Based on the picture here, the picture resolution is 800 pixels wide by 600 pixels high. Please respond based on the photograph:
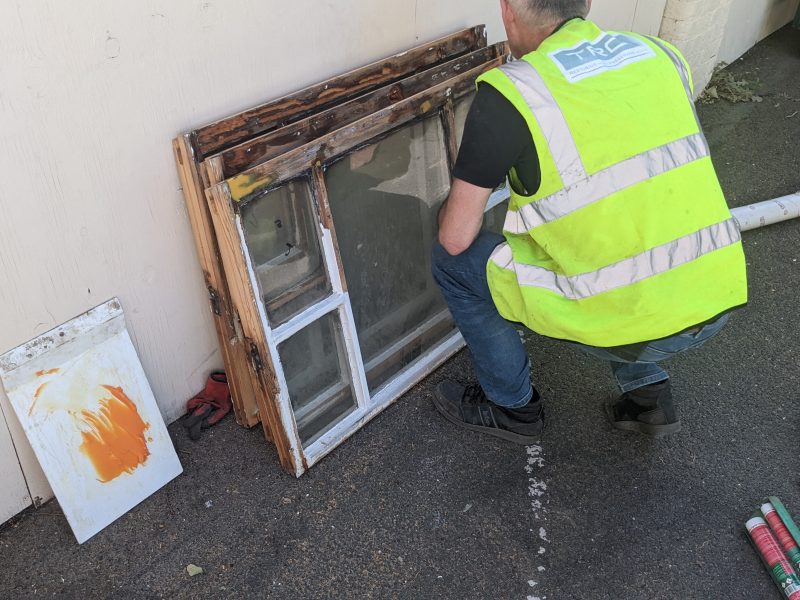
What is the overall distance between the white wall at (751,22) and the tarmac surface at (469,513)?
338cm

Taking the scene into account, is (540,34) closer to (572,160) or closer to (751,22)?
(572,160)

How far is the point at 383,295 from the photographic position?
8.60ft

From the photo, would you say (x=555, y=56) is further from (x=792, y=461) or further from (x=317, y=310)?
(x=792, y=461)

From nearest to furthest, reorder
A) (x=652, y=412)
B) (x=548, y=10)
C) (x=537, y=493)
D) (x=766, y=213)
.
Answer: (x=548, y=10) < (x=537, y=493) < (x=652, y=412) < (x=766, y=213)

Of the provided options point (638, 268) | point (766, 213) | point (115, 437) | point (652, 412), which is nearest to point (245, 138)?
point (115, 437)

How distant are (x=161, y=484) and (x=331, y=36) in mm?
1599

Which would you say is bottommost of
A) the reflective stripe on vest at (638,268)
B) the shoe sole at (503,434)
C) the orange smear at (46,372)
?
the shoe sole at (503,434)

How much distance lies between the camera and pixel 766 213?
3.55 m

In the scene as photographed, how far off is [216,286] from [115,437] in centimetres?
57

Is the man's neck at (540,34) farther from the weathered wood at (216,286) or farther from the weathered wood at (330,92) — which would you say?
the weathered wood at (216,286)

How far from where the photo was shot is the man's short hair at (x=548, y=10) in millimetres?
1838

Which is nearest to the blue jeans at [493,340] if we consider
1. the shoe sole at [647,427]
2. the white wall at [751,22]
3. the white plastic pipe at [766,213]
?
the shoe sole at [647,427]

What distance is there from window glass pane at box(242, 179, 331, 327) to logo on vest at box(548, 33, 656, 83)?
0.85m

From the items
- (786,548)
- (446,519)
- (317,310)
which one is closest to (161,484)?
(317,310)
